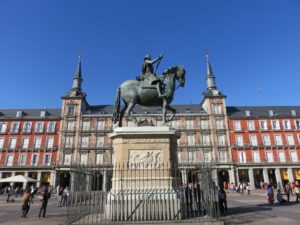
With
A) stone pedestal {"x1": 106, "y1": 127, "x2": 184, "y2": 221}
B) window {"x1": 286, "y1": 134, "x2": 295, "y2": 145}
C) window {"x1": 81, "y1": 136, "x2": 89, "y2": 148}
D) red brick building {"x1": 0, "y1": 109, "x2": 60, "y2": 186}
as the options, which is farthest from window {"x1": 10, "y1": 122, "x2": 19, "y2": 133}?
window {"x1": 286, "y1": 134, "x2": 295, "y2": 145}

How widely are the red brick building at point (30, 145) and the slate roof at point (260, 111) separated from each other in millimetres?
36379

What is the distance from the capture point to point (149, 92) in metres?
9.39

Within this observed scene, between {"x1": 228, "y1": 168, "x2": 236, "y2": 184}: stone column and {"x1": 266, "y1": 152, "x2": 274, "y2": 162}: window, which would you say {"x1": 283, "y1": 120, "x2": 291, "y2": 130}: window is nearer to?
{"x1": 266, "y1": 152, "x2": 274, "y2": 162}: window

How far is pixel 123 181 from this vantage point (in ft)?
26.8

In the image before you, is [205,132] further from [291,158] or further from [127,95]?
[127,95]

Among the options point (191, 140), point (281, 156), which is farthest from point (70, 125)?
point (281, 156)

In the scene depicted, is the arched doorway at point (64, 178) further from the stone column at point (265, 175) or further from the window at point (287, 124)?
the window at point (287, 124)

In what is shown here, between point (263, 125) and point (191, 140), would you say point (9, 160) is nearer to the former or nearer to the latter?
point (191, 140)

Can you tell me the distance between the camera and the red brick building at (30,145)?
45594 millimetres

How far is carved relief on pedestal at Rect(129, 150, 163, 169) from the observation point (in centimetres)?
838

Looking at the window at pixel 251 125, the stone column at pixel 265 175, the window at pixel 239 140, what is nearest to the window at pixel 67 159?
the window at pixel 239 140

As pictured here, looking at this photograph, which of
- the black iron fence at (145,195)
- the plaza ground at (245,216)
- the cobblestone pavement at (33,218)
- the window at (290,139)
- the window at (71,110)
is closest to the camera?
the black iron fence at (145,195)

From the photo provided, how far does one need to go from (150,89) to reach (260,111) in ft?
161

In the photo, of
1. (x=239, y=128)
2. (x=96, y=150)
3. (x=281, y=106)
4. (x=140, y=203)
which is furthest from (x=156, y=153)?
(x=281, y=106)
